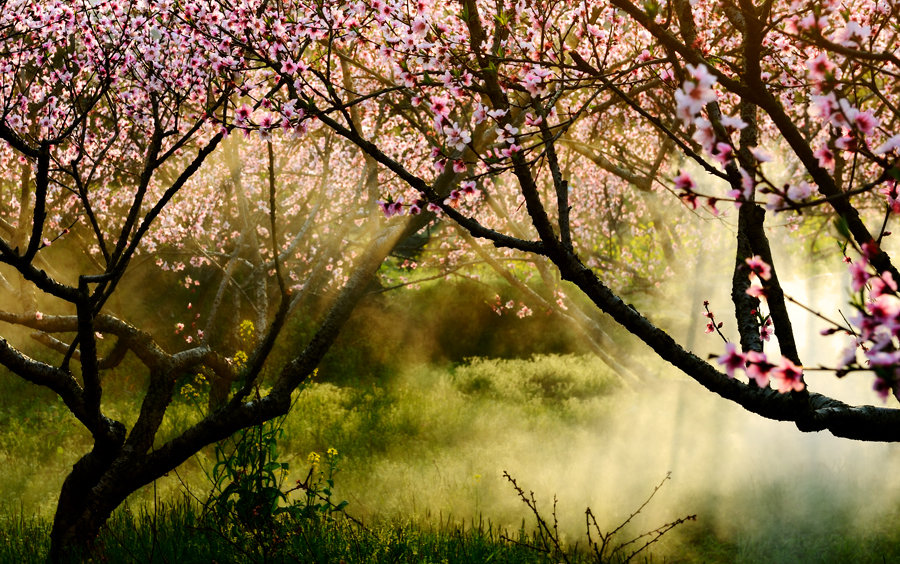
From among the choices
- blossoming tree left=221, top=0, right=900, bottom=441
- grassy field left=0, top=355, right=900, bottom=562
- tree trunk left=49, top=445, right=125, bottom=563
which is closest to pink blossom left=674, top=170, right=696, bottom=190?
blossoming tree left=221, top=0, right=900, bottom=441

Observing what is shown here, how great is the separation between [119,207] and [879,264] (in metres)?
12.9

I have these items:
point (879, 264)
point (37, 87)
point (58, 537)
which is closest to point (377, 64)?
point (37, 87)

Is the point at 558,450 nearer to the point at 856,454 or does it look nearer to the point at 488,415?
the point at 488,415

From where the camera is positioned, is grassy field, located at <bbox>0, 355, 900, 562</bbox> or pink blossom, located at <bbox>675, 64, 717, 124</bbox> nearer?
pink blossom, located at <bbox>675, 64, 717, 124</bbox>

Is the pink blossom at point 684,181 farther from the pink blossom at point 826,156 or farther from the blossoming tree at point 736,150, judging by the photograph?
the pink blossom at point 826,156

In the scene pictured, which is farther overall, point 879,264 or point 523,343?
point 523,343

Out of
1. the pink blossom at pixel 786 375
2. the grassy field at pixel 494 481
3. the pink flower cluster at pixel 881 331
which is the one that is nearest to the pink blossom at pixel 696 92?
the pink flower cluster at pixel 881 331

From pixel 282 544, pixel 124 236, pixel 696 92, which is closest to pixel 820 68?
pixel 696 92

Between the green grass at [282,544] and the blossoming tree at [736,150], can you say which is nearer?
the blossoming tree at [736,150]

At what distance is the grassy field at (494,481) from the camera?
484 cm

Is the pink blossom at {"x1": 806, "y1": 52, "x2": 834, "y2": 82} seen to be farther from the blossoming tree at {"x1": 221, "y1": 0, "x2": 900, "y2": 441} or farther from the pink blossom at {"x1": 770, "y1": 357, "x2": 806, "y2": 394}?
the pink blossom at {"x1": 770, "y1": 357, "x2": 806, "y2": 394}

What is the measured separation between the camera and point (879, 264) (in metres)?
2.13

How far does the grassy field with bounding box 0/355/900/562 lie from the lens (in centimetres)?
484

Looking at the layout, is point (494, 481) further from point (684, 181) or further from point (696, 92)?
point (696, 92)
